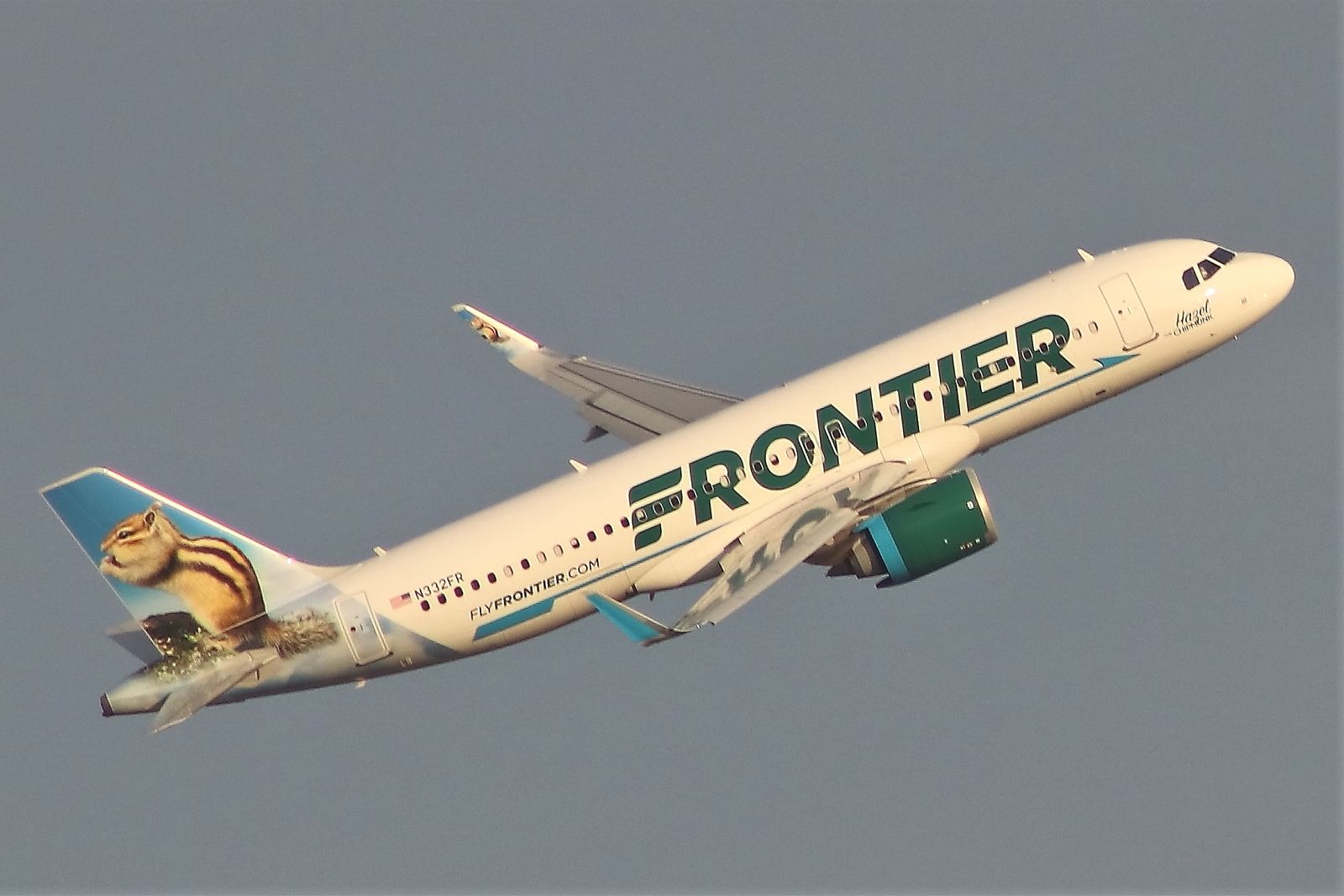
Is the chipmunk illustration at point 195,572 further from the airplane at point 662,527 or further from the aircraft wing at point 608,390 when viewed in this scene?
the aircraft wing at point 608,390

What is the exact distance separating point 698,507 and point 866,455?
6.48 metres

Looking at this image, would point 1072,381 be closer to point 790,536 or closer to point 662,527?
point 790,536

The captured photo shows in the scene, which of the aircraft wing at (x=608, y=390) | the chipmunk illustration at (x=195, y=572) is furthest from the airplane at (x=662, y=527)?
the aircraft wing at (x=608, y=390)

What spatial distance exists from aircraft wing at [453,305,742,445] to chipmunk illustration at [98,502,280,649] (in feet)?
64.7

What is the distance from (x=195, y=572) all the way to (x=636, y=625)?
1674cm

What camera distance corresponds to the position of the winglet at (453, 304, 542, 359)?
130 metres

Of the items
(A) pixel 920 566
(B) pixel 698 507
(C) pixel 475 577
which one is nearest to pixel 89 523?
(C) pixel 475 577

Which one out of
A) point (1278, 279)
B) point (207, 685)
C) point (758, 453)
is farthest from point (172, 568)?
point (1278, 279)

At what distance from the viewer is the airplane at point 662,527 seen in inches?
4345

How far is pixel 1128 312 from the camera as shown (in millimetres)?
115062

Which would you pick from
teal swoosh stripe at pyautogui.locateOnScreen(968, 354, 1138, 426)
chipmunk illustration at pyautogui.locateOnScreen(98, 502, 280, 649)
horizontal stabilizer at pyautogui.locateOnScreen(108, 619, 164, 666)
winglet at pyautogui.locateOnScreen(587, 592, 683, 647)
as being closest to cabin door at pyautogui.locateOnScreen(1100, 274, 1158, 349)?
teal swoosh stripe at pyautogui.locateOnScreen(968, 354, 1138, 426)

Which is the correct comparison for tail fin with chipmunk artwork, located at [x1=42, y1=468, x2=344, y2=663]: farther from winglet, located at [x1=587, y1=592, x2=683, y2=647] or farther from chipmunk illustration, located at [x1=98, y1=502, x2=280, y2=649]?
winglet, located at [x1=587, y1=592, x2=683, y2=647]

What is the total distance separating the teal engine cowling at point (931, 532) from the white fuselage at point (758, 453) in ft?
9.30

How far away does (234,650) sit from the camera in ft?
365
